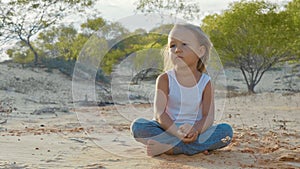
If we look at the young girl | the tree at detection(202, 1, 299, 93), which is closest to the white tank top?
the young girl

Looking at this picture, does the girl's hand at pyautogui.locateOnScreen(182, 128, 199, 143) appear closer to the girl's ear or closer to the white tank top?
the white tank top

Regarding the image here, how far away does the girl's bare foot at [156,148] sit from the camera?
3207 millimetres

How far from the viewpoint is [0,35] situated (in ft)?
47.6

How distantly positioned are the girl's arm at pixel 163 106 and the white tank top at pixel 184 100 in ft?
0.11

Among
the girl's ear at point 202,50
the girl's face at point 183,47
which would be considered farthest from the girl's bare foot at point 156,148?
the girl's ear at point 202,50

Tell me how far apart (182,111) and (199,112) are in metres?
0.12

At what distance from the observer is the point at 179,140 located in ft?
10.5

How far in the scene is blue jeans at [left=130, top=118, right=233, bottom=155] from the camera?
10.6 feet

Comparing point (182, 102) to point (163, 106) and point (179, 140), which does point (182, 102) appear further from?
point (179, 140)

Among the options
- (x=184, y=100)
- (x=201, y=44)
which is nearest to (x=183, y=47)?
(x=201, y=44)

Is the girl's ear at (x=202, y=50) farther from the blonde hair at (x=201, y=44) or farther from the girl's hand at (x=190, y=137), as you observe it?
the girl's hand at (x=190, y=137)

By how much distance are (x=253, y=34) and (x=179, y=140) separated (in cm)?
1138

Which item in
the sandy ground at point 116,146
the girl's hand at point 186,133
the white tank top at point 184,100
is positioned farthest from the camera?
the white tank top at point 184,100

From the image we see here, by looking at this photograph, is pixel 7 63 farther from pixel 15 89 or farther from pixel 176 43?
pixel 176 43
